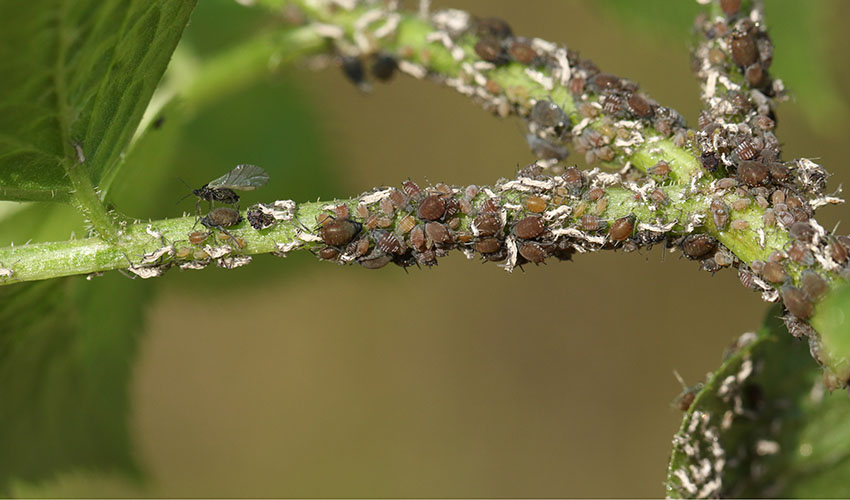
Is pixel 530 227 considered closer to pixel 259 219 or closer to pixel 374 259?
pixel 374 259

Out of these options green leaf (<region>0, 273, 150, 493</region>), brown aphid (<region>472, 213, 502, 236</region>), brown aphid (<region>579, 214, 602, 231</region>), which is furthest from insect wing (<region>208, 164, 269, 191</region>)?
brown aphid (<region>579, 214, 602, 231</region>)

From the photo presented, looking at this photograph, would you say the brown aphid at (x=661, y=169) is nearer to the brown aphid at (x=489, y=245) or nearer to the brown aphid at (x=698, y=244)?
the brown aphid at (x=698, y=244)

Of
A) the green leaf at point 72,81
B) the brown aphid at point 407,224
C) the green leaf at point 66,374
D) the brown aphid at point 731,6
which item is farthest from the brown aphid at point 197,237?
the brown aphid at point 731,6

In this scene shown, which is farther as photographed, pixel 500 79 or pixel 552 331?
pixel 552 331

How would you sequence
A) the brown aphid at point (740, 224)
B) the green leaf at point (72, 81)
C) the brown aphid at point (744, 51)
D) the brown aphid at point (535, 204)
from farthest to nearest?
the brown aphid at point (744, 51) < the brown aphid at point (535, 204) < the brown aphid at point (740, 224) < the green leaf at point (72, 81)

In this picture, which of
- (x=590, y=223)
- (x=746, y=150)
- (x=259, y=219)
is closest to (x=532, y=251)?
(x=590, y=223)

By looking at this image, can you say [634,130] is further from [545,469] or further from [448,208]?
[545,469]

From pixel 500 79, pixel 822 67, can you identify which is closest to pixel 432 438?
pixel 822 67
